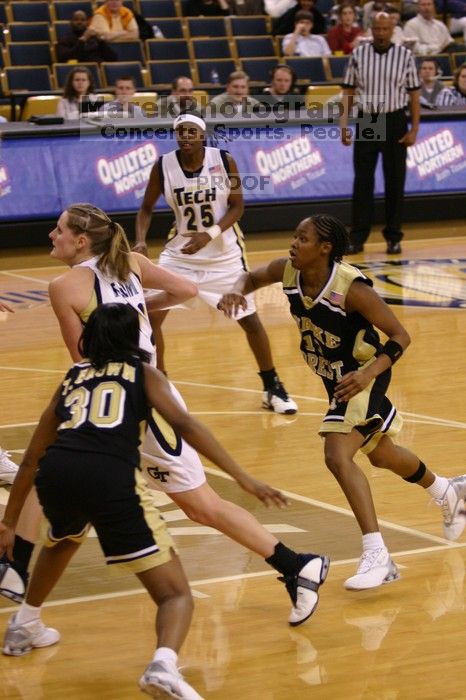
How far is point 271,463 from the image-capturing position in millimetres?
7078

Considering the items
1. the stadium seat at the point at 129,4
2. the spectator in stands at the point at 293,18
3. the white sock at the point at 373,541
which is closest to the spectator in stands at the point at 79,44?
the stadium seat at the point at 129,4

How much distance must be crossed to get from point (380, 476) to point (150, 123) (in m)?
8.28

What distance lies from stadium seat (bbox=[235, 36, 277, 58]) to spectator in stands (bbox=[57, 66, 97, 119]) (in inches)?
149

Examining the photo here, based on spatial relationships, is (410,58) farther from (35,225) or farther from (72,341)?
(72,341)

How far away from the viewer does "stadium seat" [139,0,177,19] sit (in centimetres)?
1827

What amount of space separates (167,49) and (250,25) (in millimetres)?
1672

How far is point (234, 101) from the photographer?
15.0 meters

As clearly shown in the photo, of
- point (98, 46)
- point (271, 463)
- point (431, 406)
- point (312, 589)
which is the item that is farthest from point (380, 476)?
point (98, 46)

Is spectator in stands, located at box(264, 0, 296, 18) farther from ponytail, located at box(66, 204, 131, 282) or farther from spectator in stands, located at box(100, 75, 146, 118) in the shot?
ponytail, located at box(66, 204, 131, 282)

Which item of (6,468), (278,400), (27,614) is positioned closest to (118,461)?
(27,614)

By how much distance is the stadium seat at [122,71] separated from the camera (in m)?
16.5

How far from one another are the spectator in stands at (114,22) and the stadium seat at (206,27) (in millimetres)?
1111

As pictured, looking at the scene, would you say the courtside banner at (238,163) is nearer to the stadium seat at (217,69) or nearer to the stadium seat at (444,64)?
the stadium seat at (217,69)

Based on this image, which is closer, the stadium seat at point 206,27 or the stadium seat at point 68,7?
the stadium seat at point 68,7
